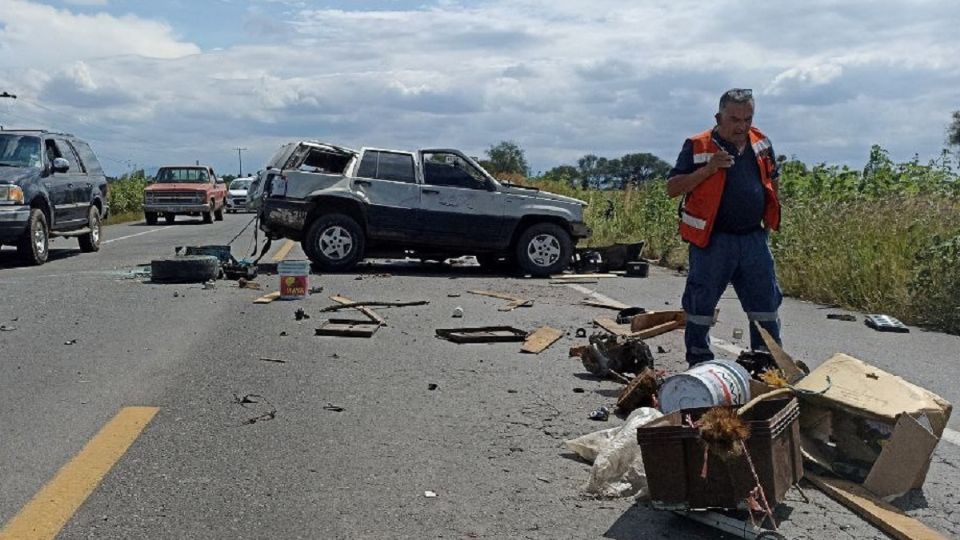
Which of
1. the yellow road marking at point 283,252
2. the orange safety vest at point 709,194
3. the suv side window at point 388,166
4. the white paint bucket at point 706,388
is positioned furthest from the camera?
the yellow road marking at point 283,252

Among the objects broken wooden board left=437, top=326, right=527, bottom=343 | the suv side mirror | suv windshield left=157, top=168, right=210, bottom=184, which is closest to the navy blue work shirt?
broken wooden board left=437, top=326, right=527, bottom=343

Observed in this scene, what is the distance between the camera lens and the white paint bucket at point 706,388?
4902 mm

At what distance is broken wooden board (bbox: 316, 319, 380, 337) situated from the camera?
9.46 m

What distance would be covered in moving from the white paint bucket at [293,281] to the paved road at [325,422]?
0.33 metres

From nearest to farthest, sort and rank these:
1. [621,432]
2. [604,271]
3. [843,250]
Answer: [621,432] → [843,250] → [604,271]

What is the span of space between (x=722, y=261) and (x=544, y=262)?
8.89 metres

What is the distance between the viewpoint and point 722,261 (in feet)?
21.8

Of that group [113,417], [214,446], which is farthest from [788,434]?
[113,417]

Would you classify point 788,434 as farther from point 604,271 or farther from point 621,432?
point 604,271

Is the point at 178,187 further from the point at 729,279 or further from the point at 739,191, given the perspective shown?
the point at 739,191

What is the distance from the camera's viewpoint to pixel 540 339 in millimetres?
9172

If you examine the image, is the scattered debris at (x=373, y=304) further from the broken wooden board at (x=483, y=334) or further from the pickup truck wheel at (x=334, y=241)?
the pickup truck wheel at (x=334, y=241)

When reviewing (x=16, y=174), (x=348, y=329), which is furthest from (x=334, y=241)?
(x=348, y=329)

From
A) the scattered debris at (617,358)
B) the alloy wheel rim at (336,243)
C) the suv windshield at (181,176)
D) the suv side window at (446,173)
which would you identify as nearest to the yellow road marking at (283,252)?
the alloy wheel rim at (336,243)
